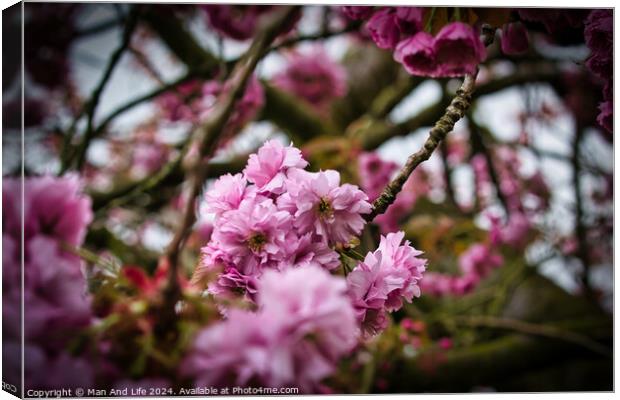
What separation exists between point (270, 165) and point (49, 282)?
350 mm

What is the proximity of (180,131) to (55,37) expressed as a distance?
0.43 m

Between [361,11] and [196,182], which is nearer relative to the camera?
[196,182]

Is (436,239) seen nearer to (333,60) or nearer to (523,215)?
(523,215)

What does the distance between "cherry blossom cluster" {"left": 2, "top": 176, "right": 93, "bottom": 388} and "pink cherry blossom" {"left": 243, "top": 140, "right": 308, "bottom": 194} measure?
0.23 metres

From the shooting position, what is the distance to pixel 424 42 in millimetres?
1118

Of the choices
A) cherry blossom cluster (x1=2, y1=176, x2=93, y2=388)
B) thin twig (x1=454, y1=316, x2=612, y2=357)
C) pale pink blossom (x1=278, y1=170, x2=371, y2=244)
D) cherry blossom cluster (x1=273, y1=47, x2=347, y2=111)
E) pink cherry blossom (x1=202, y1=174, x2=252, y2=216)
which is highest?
Answer: cherry blossom cluster (x1=273, y1=47, x2=347, y2=111)

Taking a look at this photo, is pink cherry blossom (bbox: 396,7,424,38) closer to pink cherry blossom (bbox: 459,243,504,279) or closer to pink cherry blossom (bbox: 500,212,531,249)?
pink cherry blossom (bbox: 500,212,531,249)

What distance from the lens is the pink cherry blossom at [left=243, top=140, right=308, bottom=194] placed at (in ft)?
3.26

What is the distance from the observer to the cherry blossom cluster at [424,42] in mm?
1104

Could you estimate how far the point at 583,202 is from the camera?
1968mm

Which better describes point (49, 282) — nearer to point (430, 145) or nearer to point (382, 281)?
point (382, 281)

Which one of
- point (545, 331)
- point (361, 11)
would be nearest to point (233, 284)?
point (361, 11)

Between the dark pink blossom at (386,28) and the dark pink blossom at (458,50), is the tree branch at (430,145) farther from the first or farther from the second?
the dark pink blossom at (386,28)

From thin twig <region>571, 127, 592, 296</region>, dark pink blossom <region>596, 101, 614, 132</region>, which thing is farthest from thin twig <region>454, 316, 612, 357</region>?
dark pink blossom <region>596, 101, 614, 132</region>
